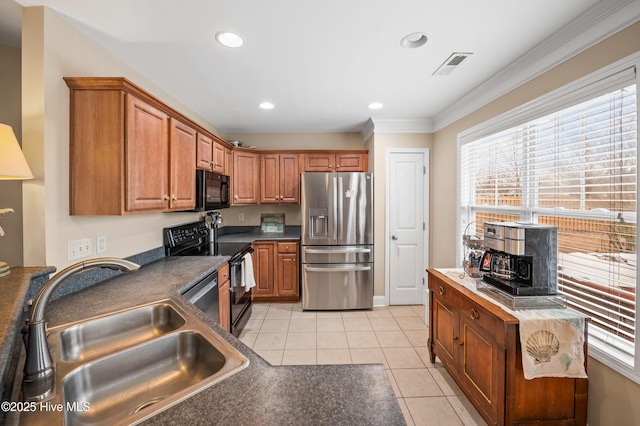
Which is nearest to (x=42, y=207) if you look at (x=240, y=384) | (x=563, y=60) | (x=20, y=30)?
(x=20, y=30)

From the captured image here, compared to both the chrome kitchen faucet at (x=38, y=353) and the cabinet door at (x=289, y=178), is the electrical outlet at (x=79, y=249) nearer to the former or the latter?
the chrome kitchen faucet at (x=38, y=353)

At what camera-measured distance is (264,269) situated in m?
3.72

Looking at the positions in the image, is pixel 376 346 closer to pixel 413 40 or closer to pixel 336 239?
pixel 336 239

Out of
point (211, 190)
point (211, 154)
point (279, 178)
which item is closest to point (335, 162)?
point (279, 178)

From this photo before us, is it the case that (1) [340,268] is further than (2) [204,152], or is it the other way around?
(1) [340,268]

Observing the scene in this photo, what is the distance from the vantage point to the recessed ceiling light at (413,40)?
1.73 m

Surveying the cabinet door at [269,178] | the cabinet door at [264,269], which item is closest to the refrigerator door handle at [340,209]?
the cabinet door at [264,269]

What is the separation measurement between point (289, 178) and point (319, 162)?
51cm

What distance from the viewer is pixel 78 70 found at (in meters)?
1.68

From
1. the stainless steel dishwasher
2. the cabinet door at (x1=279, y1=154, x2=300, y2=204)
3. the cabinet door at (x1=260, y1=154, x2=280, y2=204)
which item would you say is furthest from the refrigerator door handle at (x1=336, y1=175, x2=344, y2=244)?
the stainless steel dishwasher

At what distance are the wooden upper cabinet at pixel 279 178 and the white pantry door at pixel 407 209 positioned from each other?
1.37 meters

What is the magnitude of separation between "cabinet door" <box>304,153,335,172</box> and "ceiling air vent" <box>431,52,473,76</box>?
196 centimetres

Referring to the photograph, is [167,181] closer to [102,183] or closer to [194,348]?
[102,183]

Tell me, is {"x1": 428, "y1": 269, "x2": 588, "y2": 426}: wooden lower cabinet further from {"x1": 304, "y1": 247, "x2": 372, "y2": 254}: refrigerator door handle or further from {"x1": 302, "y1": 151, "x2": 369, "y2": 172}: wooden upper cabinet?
{"x1": 302, "y1": 151, "x2": 369, "y2": 172}: wooden upper cabinet
